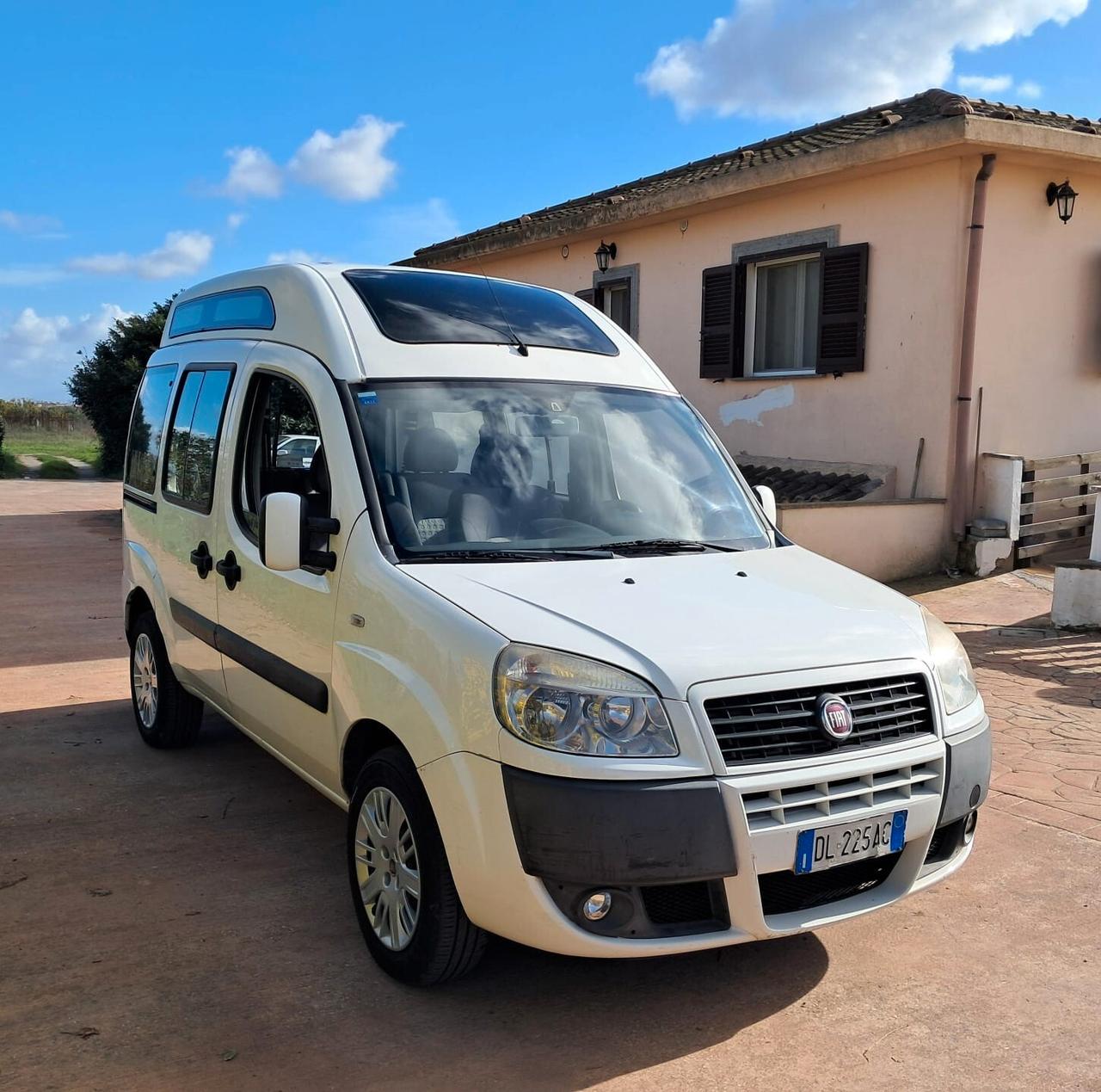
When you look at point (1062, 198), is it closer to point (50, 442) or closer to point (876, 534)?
point (876, 534)

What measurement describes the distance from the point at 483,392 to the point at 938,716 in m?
1.94

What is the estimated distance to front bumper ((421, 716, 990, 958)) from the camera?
2910 mm

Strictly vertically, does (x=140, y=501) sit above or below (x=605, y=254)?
below

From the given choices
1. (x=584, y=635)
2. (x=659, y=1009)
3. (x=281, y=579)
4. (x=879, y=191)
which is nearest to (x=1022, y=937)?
(x=659, y=1009)

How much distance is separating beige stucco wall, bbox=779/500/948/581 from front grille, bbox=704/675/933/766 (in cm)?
672

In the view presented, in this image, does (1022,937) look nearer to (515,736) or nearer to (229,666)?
(515,736)

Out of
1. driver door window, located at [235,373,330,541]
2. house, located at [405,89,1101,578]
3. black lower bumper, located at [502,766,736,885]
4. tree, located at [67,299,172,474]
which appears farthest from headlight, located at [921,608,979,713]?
tree, located at [67,299,172,474]

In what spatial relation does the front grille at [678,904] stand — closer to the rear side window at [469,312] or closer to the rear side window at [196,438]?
the rear side window at [469,312]

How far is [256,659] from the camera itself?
14.6 feet

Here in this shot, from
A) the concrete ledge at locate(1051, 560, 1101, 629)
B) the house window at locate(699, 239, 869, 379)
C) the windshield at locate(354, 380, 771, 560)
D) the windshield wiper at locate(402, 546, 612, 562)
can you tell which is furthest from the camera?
the house window at locate(699, 239, 869, 379)

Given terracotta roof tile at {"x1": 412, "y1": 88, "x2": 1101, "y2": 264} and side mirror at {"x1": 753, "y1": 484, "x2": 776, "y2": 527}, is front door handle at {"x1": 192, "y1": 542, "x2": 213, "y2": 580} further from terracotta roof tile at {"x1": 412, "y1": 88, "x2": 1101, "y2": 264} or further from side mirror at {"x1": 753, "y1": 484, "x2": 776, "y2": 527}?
terracotta roof tile at {"x1": 412, "y1": 88, "x2": 1101, "y2": 264}

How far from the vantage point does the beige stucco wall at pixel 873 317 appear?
10594 millimetres

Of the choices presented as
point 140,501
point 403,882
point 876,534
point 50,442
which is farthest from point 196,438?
point 50,442

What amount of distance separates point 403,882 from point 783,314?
10.3 metres
